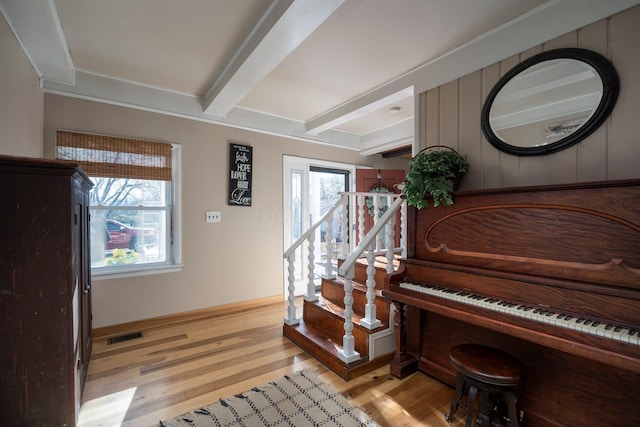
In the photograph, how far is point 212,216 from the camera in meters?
3.43

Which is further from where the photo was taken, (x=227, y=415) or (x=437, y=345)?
(x=437, y=345)

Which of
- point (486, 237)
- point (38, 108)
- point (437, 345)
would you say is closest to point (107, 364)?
point (38, 108)

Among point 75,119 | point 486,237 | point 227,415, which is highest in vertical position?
point 75,119

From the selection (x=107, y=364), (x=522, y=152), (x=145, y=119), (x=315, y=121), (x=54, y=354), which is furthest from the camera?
(x=315, y=121)

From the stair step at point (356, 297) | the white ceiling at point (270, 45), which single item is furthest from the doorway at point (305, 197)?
the white ceiling at point (270, 45)

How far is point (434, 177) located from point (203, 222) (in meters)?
2.60

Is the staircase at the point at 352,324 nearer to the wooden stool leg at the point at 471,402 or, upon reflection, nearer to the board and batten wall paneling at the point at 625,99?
the wooden stool leg at the point at 471,402

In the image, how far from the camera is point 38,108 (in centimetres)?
246

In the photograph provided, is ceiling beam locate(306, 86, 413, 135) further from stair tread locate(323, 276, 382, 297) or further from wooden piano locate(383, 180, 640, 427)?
stair tread locate(323, 276, 382, 297)

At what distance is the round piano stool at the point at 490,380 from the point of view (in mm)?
1408

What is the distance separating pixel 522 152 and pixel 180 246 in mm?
3302

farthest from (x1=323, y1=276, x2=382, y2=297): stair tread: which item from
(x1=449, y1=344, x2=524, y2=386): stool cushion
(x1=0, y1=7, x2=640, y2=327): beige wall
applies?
(x1=0, y1=7, x2=640, y2=327): beige wall

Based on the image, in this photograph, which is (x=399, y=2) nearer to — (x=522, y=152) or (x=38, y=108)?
(x=522, y=152)

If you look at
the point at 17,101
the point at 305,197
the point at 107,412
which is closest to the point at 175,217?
the point at 17,101
